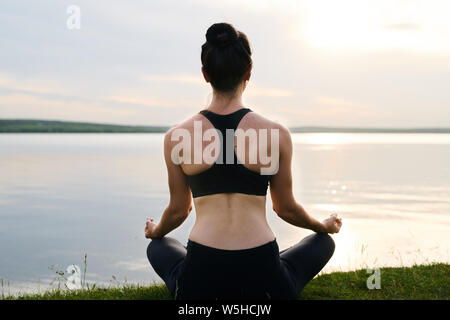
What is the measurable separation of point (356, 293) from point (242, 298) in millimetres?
2110

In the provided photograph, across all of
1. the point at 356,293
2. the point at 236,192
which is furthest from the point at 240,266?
the point at 356,293

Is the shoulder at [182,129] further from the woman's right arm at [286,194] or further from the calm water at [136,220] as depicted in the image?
the calm water at [136,220]

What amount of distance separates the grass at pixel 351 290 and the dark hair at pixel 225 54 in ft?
8.33

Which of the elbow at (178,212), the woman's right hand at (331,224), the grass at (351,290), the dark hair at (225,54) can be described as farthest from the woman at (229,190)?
the grass at (351,290)

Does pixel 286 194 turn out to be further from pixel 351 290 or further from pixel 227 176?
pixel 351 290

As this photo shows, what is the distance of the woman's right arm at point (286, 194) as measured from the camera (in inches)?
129

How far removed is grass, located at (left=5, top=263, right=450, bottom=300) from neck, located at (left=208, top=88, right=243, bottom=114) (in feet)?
7.58

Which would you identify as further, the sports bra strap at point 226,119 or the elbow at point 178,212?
the elbow at point 178,212

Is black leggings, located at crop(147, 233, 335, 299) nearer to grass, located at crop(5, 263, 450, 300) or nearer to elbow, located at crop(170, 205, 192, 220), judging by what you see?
elbow, located at crop(170, 205, 192, 220)

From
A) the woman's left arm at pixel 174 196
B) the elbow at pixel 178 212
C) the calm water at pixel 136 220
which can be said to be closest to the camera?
the woman's left arm at pixel 174 196

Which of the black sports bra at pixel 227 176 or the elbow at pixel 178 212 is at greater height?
the black sports bra at pixel 227 176

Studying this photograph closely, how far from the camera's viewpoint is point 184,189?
351cm

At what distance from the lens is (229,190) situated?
124 inches

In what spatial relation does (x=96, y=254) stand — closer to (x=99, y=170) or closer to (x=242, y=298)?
(x=242, y=298)
